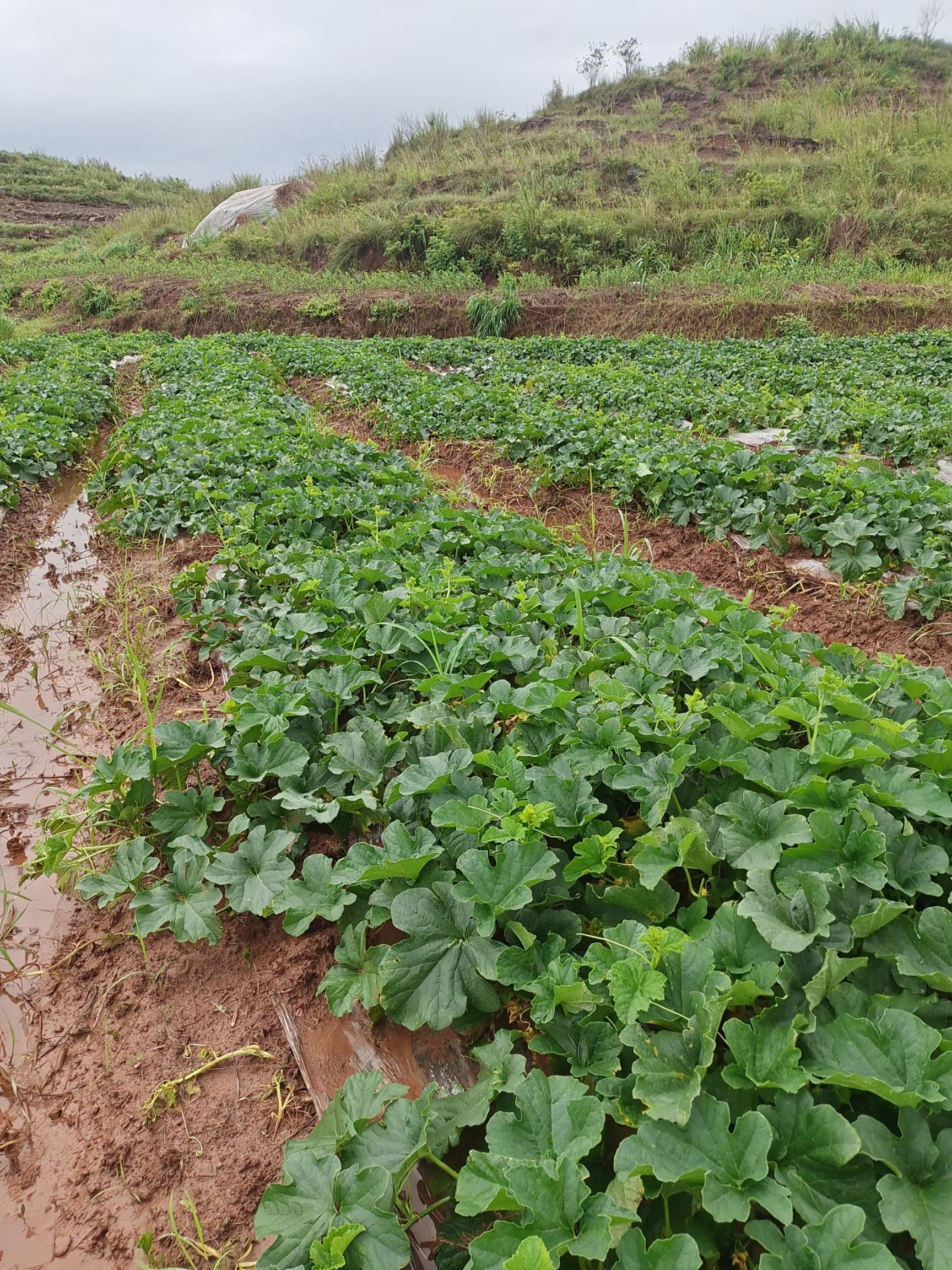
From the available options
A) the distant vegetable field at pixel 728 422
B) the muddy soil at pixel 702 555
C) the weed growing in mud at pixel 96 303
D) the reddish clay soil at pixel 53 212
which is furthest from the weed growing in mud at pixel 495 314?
the reddish clay soil at pixel 53 212

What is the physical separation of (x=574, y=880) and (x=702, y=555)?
390cm

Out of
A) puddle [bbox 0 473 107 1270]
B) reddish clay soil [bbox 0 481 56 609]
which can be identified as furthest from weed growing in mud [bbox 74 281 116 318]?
puddle [bbox 0 473 107 1270]

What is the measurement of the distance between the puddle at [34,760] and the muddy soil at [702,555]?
301 cm

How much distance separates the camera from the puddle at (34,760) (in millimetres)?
1682

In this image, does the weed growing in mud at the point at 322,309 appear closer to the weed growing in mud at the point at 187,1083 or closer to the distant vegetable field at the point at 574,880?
the distant vegetable field at the point at 574,880

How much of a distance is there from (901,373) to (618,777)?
9994 mm

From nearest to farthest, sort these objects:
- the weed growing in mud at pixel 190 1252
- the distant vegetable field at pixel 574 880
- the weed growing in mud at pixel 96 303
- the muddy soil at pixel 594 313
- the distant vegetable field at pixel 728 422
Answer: the distant vegetable field at pixel 574 880 < the weed growing in mud at pixel 190 1252 < the distant vegetable field at pixel 728 422 < the muddy soil at pixel 594 313 < the weed growing in mud at pixel 96 303

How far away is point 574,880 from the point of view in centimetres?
176

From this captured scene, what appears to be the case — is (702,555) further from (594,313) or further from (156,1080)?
(594,313)

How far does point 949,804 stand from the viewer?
5.52ft

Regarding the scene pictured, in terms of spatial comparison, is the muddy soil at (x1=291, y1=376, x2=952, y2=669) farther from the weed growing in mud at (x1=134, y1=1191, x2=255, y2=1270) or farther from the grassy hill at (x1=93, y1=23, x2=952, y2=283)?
the grassy hill at (x1=93, y1=23, x2=952, y2=283)

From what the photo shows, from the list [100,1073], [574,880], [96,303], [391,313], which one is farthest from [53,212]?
[574,880]

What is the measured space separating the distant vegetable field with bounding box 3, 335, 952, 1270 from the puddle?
0.96ft

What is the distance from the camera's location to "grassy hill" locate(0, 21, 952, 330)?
17141 mm
